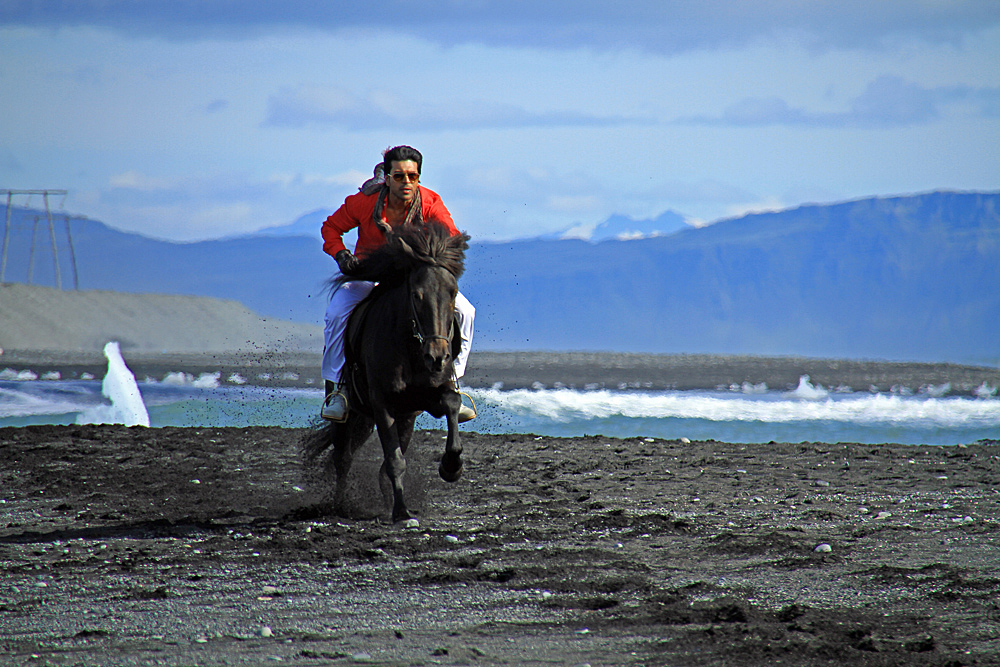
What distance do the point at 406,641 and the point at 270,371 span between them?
4790cm

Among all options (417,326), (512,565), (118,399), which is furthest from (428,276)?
(118,399)

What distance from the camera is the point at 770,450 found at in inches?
574

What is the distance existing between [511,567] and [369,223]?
3.54m

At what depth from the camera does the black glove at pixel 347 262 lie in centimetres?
899

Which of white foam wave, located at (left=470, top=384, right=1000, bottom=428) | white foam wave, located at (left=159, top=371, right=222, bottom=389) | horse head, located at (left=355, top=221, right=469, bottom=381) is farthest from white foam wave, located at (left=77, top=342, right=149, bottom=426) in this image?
white foam wave, located at (left=159, top=371, right=222, bottom=389)

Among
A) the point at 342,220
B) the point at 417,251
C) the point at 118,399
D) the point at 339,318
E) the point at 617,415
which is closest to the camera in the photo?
the point at 417,251

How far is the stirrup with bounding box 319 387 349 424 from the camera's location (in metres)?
9.13

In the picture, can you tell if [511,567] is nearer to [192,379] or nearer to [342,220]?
[342,220]

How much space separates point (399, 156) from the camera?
8984mm

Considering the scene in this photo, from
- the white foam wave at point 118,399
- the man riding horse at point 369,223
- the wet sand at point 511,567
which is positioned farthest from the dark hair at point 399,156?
the white foam wave at point 118,399

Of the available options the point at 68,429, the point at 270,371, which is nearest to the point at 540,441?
the point at 68,429

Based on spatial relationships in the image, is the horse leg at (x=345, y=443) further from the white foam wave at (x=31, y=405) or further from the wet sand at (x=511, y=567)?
the white foam wave at (x=31, y=405)

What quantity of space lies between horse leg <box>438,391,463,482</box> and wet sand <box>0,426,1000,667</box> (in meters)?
0.45

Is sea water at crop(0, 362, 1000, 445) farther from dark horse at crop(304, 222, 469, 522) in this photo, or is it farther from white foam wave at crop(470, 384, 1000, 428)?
dark horse at crop(304, 222, 469, 522)
